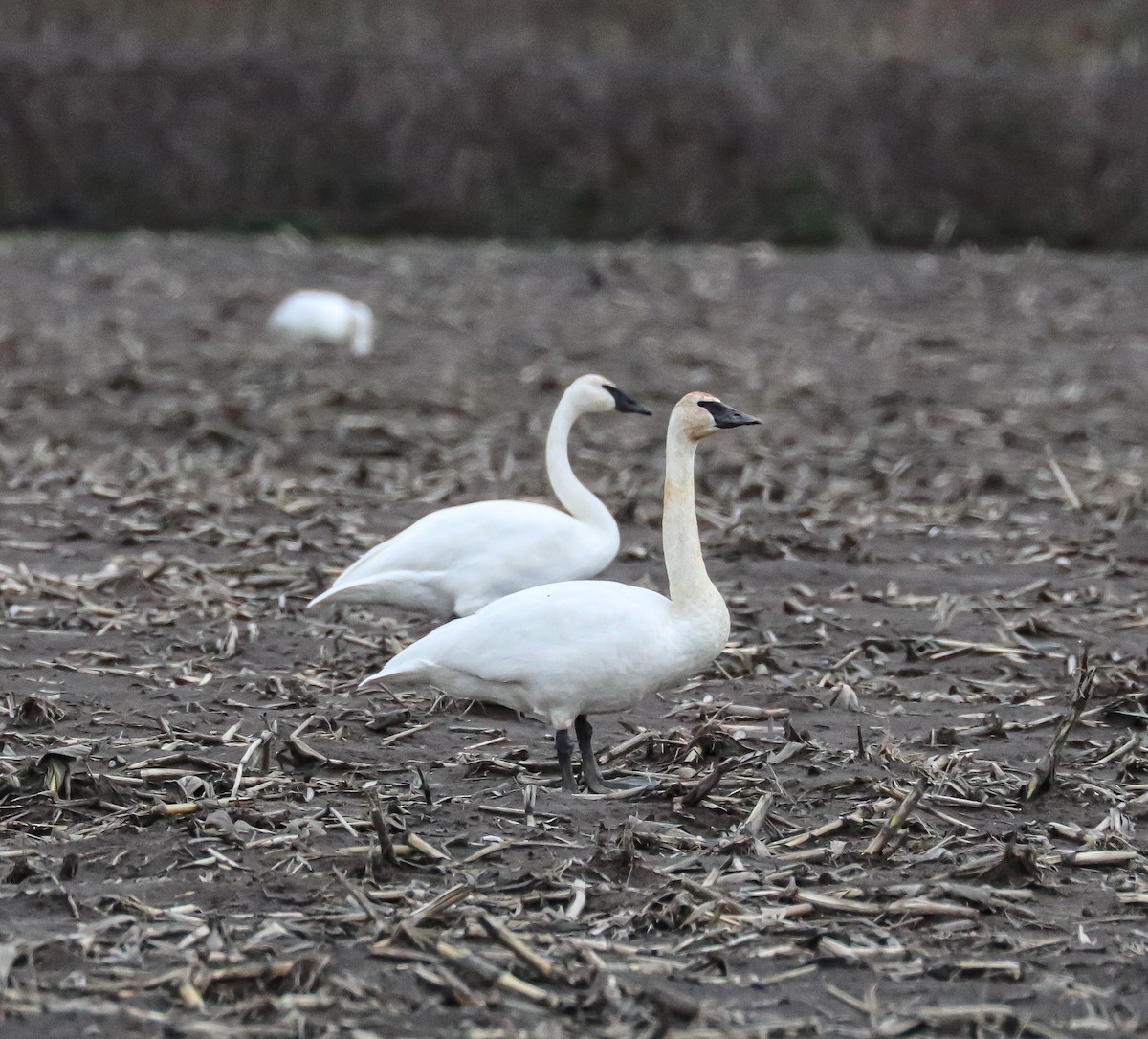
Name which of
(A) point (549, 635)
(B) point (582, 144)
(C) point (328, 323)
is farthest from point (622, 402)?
(B) point (582, 144)

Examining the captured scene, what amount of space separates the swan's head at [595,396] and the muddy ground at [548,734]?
2.49 feet

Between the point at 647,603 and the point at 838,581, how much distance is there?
2556 mm

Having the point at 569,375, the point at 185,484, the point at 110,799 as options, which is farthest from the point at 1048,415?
the point at 110,799

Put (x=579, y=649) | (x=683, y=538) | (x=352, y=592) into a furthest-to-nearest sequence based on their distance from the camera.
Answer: (x=352, y=592), (x=683, y=538), (x=579, y=649)

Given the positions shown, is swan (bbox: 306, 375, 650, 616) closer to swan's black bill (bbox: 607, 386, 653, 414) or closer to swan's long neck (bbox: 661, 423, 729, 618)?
swan's black bill (bbox: 607, 386, 653, 414)

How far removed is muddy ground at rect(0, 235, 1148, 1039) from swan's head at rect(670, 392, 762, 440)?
2.93ft

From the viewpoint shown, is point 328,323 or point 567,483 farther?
point 328,323

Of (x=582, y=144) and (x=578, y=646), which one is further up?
(x=578, y=646)

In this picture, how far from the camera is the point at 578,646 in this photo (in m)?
4.78

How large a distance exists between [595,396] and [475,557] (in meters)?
0.98

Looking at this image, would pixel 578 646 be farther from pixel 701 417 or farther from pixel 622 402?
pixel 622 402

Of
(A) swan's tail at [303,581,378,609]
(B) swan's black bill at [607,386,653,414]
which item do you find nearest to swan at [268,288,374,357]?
(B) swan's black bill at [607,386,653,414]

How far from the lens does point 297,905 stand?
4.14 meters

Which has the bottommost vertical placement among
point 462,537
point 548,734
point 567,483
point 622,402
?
point 548,734
